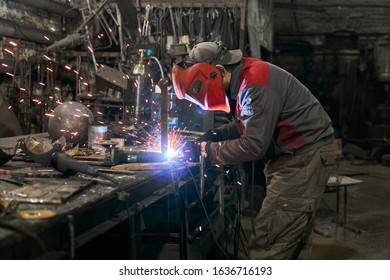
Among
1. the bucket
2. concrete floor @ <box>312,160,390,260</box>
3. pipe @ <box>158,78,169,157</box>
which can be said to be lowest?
concrete floor @ <box>312,160,390,260</box>

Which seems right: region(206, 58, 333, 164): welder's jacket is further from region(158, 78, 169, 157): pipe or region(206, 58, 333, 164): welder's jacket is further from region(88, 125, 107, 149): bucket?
region(88, 125, 107, 149): bucket

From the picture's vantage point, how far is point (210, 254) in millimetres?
4199

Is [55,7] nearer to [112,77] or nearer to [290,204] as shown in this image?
[112,77]

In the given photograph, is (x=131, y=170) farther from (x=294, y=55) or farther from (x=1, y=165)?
(x=294, y=55)

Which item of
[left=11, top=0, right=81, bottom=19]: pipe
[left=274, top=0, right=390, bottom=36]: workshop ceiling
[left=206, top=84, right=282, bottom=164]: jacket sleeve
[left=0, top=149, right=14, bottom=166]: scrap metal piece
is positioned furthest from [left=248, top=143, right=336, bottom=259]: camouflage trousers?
[left=274, top=0, right=390, bottom=36]: workshop ceiling

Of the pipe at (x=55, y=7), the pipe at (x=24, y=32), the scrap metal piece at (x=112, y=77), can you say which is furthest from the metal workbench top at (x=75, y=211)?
the pipe at (x=55, y=7)

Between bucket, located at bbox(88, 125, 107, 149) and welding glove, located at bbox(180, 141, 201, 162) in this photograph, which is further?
bucket, located at bbox(88, 125, 107, 149)

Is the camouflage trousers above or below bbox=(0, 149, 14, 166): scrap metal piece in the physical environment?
below

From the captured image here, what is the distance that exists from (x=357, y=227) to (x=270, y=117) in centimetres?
362

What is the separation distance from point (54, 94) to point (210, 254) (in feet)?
13.9

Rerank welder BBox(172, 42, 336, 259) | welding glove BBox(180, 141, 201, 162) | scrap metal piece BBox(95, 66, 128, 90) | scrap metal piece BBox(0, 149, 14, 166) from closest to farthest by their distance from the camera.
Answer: welder BBox(172, 42, 336, 259) < scrap metal piece BBox(0, 149, 14, 166) < welding glove BBox(180, 141, 201, 162) < scrap metal piece BBox(95, 66, 128, 90)

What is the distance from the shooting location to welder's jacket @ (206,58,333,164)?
292 cm

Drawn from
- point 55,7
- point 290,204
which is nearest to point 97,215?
point 290,204
